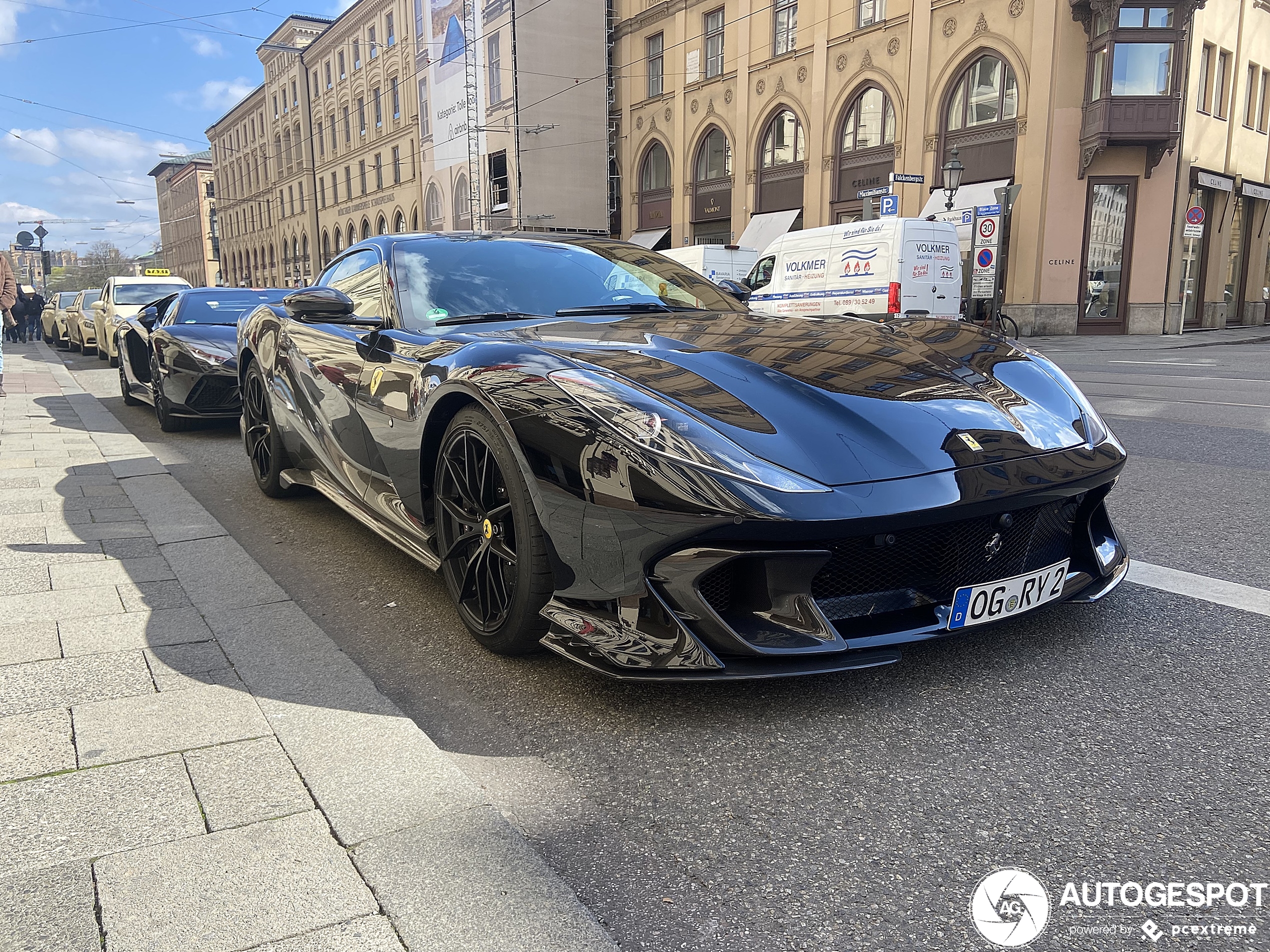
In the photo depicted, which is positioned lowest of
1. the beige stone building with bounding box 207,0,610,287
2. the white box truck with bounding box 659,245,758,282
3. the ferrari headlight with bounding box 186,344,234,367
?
the ferrari headlight with bounding box 186,344,234,367

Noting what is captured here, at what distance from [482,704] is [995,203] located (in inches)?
909

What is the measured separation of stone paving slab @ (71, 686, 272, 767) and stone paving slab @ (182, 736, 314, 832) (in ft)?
0.24

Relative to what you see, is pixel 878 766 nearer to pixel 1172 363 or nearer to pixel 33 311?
Result: pixel 1172 363

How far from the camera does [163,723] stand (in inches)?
92.5

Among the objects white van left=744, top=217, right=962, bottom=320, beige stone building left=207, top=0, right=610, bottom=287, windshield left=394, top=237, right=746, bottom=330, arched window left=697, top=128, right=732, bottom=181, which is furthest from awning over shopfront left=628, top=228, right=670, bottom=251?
windshield left=394, top=237, right=746, bottom=330

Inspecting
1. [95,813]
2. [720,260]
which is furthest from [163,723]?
[720,260]

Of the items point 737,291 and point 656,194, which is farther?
point 656,194

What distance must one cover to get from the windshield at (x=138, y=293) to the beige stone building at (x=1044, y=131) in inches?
656

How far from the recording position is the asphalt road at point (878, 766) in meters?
1.66

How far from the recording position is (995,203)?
885 inches

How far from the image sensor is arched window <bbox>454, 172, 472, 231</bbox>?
136 feet

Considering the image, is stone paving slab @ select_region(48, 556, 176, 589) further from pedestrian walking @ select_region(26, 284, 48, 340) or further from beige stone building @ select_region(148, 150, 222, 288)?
beige stone building @ select_region(148, 150, 222, 288)

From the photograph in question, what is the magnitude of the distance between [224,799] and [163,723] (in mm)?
493

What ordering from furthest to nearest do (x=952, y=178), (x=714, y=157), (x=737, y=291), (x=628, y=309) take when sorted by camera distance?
(x=714, y=157) < (x=952, y=178) < (x=737, y=291) < (x=628, y=309)
